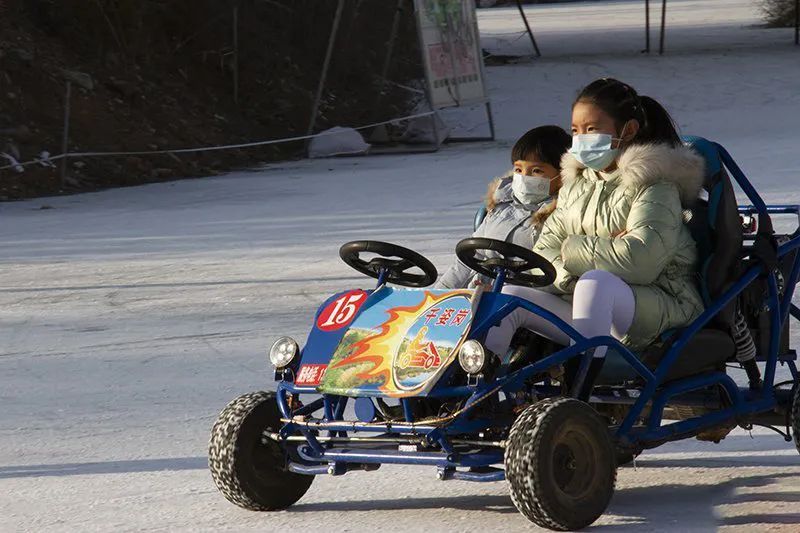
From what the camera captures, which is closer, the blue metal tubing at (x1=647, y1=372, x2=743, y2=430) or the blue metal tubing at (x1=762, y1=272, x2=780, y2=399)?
the blue metal tubing at (x1=647, y1=372, x2=743, y2=430)

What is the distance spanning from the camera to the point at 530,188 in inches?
206

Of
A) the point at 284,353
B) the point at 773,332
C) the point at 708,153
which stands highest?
the point at 708,153

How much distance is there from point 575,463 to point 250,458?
99cm

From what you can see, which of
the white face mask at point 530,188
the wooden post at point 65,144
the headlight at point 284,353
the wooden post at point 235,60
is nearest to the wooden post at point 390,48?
the wooden post at point 235,60

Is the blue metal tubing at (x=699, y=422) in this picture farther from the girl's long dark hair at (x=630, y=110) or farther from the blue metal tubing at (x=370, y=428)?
the girl's long dark hair at (x=630, y=110)

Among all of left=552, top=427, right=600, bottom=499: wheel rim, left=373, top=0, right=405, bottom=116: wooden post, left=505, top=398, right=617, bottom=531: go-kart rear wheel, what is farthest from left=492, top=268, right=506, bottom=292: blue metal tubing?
left=373, top=0, right=405, bottom=116: wooden post

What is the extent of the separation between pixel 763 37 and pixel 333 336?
1146 inches

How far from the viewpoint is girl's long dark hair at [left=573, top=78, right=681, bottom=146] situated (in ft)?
Answer: 16.5

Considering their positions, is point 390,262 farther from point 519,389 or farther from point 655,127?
point 655,127

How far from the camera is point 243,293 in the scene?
9508 millimetres

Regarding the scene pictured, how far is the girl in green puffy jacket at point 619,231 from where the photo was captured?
467cm

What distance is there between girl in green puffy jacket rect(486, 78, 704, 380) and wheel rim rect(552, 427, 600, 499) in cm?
30

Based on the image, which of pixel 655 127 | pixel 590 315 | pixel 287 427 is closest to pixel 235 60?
pixel 655 127

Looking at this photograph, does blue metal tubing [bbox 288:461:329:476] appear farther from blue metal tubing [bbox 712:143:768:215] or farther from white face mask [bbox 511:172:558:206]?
blue metal tubing [bbox 712:143:768:215]
